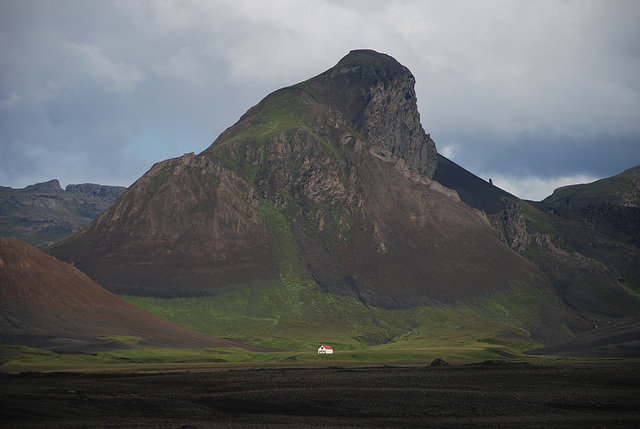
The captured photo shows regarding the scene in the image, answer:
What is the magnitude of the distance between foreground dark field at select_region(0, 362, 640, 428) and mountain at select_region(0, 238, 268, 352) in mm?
67152

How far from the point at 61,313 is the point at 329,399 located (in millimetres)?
124092

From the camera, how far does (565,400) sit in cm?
7044

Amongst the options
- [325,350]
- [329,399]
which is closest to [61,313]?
[325,350]

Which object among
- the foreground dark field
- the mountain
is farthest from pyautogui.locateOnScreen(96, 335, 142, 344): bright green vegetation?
the foreground dark field

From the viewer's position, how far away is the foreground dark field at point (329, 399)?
189 ft

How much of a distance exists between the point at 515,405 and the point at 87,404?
148 feet

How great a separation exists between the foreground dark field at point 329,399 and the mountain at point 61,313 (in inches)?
2644

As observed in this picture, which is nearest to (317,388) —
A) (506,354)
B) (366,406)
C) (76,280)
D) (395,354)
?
(366,406)

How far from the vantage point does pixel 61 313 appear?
17288cm

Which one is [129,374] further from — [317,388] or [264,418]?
[264,418]

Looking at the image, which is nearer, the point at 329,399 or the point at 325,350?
the point at 329,399

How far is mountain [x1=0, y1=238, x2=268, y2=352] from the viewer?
15725 centimetres

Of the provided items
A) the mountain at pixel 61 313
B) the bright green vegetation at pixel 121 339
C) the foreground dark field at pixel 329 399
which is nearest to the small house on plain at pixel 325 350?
the mountain at pixel 61 313

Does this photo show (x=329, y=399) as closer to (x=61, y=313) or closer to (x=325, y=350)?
(x=325, y=350)
